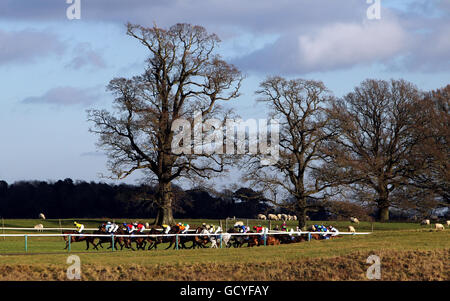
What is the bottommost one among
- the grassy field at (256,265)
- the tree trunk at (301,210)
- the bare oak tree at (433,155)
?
the grassy field at (256,265)

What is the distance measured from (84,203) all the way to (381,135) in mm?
37270

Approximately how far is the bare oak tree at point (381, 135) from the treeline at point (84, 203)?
18.5 metres

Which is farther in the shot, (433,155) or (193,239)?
(433,155)

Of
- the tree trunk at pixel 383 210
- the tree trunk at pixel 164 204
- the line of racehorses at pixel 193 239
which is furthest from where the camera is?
the tree trunk at pixel 383 210

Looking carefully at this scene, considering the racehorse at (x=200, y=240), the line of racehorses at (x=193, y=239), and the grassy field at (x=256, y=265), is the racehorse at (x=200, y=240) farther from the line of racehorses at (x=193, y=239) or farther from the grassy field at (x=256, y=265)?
the grassy field at (x=256, y=265)

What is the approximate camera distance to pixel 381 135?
6419 cm

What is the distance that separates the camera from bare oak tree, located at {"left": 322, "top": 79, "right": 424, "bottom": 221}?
197 ft

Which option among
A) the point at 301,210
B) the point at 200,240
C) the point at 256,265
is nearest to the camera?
the point at 256,265

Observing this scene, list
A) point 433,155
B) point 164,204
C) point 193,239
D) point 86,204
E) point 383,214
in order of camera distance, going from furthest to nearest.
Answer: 1. point 86,204
2. point 383,214
3. point 433,155
4. point 164,204
5. point 193,239

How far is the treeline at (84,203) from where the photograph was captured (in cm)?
8231

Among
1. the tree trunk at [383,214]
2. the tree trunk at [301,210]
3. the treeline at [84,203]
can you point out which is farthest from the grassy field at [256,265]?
the treeline at [84,203]

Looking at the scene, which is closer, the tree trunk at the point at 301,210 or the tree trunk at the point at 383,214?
the tree trunk at the point at 301,210

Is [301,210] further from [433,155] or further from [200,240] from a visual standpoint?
[200,240]

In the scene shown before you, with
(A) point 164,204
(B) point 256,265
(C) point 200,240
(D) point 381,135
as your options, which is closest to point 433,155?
(D) point 381,135
